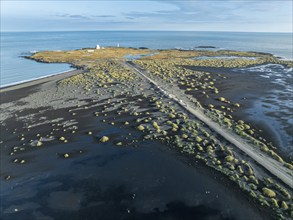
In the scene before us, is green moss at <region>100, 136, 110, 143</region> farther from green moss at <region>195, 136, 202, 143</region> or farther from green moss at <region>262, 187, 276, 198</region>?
green moss at <region>262, 187, 276, 198</region>

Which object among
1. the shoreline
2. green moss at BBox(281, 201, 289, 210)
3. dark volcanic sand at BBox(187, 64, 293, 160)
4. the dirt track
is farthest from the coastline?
the shoreline

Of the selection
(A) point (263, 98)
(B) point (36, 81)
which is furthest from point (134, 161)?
(B) point (36, 81)

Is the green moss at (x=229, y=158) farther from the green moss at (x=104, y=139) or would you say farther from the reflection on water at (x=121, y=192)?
the green moss at (x=104, y=139)

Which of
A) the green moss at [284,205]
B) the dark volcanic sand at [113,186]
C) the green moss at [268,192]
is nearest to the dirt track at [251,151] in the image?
the green moss at [268,192]

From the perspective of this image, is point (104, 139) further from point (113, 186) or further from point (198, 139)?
point (198, 139)

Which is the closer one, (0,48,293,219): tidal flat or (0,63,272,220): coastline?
(0,48,293,219): tidal flat

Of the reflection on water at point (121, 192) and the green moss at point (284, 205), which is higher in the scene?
the green moss at point (284, 205)

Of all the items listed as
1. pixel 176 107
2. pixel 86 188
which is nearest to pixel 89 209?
pixel 86 188
